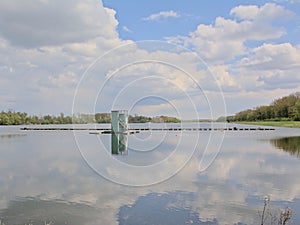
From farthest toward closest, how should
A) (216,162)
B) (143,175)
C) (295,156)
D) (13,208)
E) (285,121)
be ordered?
(285,121)
(295,156)
(216,162)
(143,175)
(13,208)

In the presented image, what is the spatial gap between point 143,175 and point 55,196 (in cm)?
396

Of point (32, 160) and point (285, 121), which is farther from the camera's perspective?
point (285, 121)

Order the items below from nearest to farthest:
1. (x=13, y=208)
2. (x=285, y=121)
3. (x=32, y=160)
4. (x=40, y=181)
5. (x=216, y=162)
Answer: (x=13, y=208) < (x=40, y=181) < (x=216, y=162) < (x=32, y=160) < (x=285, y=121)

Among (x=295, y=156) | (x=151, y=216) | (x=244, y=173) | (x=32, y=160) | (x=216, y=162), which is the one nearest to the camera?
(x=151, y=216)

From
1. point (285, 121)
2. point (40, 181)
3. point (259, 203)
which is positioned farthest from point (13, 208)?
point (285, 121)

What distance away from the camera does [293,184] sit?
51.5ft

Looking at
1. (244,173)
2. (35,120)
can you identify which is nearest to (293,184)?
(244,173)

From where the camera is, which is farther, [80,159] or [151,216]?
[80,159]

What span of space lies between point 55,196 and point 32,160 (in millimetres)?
12109

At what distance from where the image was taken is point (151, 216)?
1055 cm

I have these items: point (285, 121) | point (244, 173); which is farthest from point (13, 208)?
point (285, 121)

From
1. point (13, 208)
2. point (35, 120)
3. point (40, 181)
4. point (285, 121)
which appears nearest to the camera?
point (13, 208)

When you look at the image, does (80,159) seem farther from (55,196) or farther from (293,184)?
(293,184)

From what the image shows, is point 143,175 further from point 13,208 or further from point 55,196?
point 13,208
